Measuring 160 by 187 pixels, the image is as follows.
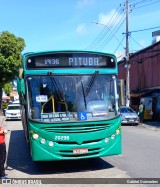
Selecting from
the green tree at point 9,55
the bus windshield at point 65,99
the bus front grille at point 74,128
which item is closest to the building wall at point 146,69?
the green tree at point 9,55

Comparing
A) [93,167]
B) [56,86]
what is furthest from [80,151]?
[56,86]

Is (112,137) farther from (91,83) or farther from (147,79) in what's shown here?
(147,79)

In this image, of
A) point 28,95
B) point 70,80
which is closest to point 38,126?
point 28,95

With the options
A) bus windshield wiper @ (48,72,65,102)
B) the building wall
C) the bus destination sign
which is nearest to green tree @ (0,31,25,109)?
the building wall

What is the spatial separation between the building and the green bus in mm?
20974

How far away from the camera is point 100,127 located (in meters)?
8.74

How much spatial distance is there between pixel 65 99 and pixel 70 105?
0.19 metres

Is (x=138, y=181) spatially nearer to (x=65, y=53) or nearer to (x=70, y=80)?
(x=70, y=80)

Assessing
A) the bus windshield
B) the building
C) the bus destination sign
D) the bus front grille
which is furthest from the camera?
the building

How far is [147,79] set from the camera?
117 ft

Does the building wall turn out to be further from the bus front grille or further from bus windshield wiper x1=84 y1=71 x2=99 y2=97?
the bus front grille

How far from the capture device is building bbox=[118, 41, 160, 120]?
98.9ft

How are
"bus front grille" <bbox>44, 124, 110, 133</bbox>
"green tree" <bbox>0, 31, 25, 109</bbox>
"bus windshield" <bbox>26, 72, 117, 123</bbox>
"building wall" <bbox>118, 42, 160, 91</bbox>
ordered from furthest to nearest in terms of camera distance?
"green tree" <bbox>0, 31, 25, 109</bbox> < "building wall" <bbox>118, 42, 160, 91</bbox> < "bus windshield" <bbox>26, 72, 117, 123</bbox> < "bus front grille" <bbox>44, 124, 110, 133</bbox>

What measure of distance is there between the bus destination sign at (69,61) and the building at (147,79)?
20.8 metres
